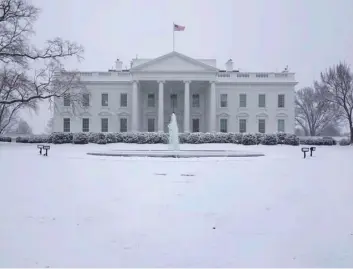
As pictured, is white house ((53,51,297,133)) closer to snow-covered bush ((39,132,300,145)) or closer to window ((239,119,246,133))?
window ((239,119,246,133))

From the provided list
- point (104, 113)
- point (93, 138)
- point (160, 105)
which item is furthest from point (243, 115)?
point (93, 138)

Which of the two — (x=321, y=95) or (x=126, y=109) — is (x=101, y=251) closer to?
(x=126, y=109)

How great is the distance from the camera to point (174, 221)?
610 cm

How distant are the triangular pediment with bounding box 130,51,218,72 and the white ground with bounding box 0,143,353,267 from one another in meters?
33.0

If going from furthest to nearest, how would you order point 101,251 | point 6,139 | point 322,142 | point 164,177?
point 6,139 → point 322,142 → point 164,177 → point 101,251

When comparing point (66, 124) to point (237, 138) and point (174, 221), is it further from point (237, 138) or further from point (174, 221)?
point (174, 221)

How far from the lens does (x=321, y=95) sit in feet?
149

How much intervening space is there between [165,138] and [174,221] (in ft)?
91.1

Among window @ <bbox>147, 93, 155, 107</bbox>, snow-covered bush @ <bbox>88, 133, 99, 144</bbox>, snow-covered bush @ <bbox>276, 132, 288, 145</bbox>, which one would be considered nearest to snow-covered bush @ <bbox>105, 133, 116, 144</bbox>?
snow-covered bush @ <bbox>88, 133, 99, 144</bbox>

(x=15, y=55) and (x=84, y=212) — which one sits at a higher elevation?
(x=15, y=55)

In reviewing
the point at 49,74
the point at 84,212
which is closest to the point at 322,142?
the point at 49,74

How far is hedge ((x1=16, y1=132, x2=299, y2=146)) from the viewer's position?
105 ft

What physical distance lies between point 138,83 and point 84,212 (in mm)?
37437

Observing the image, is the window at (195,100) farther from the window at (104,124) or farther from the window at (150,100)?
the window at (104,124)
